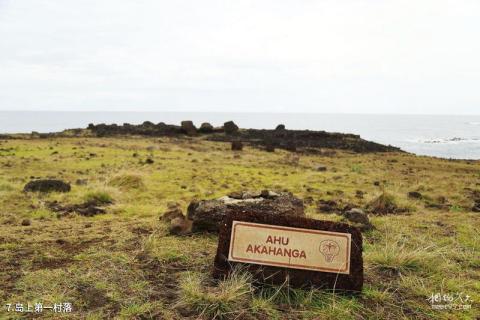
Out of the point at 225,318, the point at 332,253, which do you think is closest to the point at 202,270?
the point at 225,318

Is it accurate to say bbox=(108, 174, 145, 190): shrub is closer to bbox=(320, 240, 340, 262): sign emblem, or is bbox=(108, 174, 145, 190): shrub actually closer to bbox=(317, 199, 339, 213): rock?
bbox=(317, 199, 339, 213): rock

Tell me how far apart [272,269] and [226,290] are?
1.77 ft

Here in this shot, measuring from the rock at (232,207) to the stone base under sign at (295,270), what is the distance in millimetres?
1385

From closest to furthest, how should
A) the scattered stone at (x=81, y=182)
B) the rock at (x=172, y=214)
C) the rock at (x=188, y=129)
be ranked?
the rock at (x=172, y=214) → the scattered stone at (x=81, y=182) → the rock at (x=188, y=129)

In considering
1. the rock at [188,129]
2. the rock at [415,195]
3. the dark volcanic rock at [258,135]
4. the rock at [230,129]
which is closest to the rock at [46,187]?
the rock at [415,195]

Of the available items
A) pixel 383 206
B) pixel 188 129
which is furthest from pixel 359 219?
pixel 188 129

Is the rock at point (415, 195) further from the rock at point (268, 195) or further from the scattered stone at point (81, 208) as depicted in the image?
the scattered stone at point (81, 208)

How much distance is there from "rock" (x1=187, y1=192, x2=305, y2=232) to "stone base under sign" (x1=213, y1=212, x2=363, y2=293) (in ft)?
4.54

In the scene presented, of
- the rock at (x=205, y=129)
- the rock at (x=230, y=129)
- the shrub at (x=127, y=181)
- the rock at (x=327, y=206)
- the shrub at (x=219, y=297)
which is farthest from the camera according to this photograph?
the rock at (x=230, y=129)

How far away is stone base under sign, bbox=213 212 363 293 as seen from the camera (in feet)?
12.7

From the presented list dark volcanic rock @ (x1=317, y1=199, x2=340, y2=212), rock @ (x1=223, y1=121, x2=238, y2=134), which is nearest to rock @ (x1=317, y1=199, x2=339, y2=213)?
dark volcanic rock @ (x1=317, y1=199, x2=340, y2=212)

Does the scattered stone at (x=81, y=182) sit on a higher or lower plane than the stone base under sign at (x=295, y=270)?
lower

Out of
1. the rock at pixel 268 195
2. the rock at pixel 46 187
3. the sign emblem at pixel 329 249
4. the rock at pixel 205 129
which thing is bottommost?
the rock at pixel 46 187

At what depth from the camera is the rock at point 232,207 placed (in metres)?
5.71
